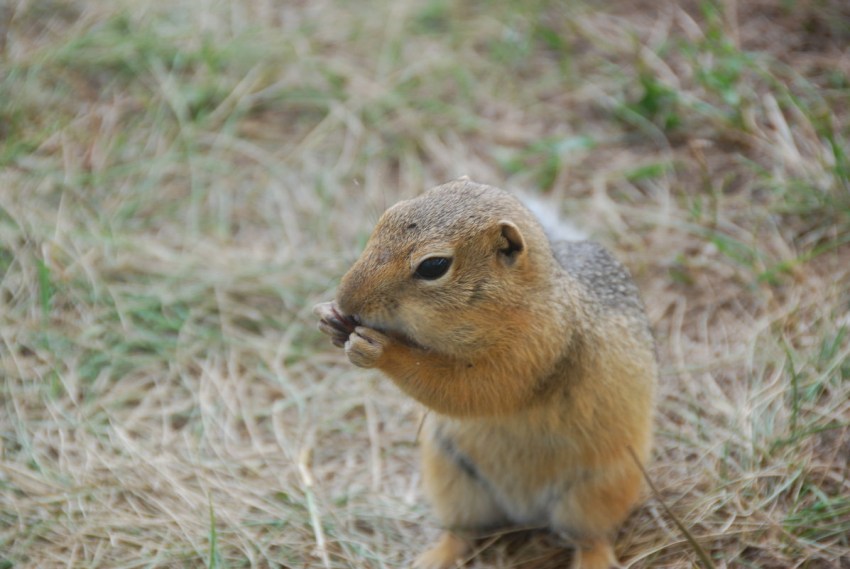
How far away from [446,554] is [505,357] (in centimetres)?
103

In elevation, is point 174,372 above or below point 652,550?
below

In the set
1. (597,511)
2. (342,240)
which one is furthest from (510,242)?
(342,240)

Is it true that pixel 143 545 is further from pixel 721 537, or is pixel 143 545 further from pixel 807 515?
pixel 807 515

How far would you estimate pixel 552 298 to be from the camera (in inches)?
127

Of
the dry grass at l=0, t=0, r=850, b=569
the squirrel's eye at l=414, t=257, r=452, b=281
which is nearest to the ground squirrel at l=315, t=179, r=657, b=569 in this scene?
the squirrel's eye at l=414, t=257, r=452, b=281

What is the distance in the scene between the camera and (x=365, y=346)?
2938mm

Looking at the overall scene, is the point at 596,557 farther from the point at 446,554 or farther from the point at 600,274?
the point at 600,274

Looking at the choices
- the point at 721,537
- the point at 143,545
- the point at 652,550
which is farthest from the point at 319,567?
the point at 721,537

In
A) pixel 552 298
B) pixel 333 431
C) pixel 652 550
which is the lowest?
pixel 333 431

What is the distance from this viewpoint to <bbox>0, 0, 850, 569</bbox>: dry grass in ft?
12.4

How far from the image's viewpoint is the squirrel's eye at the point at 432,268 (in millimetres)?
2955

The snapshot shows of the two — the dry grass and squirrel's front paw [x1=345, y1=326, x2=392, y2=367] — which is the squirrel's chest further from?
squirrel's front paw [x1=345, y1=326, x2=392, y2=367]

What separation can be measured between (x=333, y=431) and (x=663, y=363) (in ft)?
5.27

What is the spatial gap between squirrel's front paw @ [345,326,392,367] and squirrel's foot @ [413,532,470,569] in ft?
3.59
